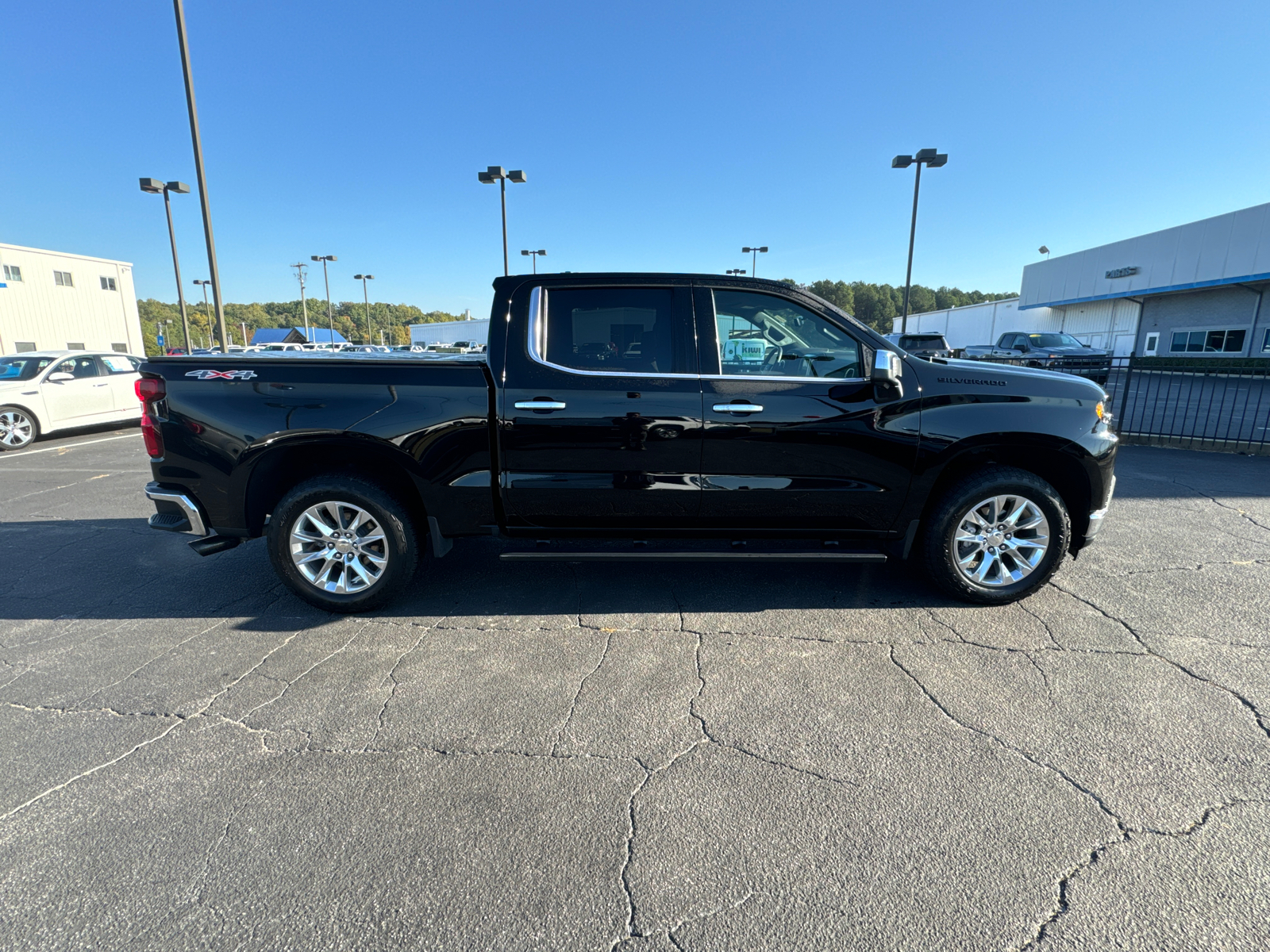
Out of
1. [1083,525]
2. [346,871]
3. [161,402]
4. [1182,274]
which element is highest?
[1182,274]

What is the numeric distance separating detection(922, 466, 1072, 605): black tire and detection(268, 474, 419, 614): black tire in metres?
3.17

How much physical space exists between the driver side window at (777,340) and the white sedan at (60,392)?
35.0ft

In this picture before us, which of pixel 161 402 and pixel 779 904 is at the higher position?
pixel 161 402

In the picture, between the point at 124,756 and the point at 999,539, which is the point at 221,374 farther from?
the point at 999,539

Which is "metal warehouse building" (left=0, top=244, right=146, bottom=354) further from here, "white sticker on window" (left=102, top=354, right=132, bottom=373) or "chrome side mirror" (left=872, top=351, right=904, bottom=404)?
"chrome side mirror" (left=872, top=351, right=904, bottom=404)

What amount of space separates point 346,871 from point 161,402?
119 inches

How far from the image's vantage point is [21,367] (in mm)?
10445

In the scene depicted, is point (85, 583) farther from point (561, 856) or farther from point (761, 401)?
point (761, 401)

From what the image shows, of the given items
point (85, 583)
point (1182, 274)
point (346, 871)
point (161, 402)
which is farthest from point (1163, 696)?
point (1182, 274)

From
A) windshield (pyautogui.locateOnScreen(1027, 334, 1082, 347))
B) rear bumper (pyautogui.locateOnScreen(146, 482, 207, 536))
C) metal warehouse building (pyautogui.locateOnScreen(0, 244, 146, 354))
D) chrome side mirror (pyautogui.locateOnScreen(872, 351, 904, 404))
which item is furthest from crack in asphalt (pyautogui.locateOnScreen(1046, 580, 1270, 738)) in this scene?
metal warehouse building (pyautogui.locateOnScreen(0, 244, 146, 354))

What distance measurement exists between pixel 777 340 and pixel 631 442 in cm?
107

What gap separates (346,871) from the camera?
2.02 m

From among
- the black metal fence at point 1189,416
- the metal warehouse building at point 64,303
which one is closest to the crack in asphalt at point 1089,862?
the black metal fence at point 1189,416

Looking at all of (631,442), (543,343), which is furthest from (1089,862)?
(543,343)
